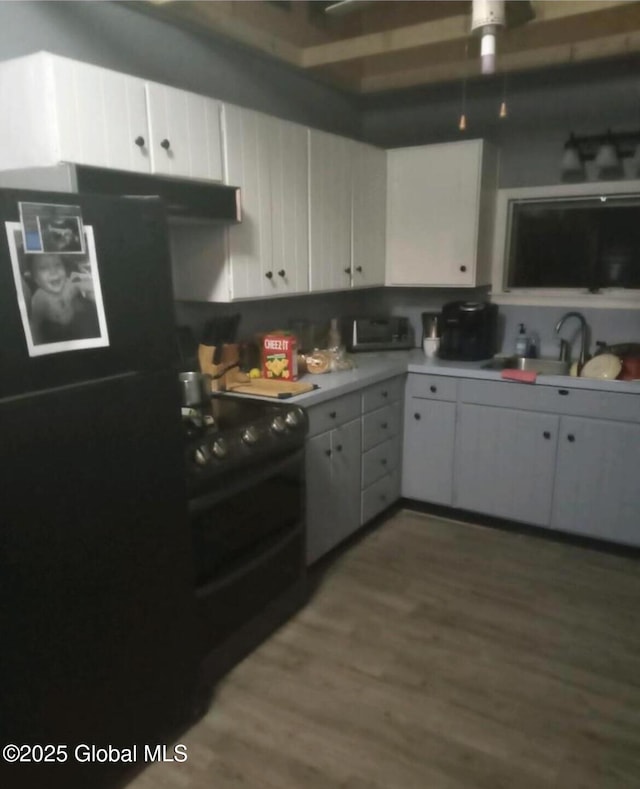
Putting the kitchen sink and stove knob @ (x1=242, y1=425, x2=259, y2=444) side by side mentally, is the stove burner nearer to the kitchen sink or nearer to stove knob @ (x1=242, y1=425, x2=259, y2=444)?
stove knob @ (x1=242, y1=425, x2=259, y2=444)

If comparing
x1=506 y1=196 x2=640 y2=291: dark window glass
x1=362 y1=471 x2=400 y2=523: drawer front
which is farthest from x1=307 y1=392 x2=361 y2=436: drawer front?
x1=506 y1=196 x2=640 y2=291: dark window glass

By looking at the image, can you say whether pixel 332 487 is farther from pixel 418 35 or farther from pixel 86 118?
pixel 418 35

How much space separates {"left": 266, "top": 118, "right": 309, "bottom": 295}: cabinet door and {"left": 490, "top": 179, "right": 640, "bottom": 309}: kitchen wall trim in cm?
132

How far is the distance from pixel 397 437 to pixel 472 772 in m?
1.88

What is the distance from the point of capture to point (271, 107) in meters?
3.23

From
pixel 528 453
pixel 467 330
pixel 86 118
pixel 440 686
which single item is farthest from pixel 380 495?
pixel 86 118

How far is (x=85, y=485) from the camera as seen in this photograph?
4.89 ft

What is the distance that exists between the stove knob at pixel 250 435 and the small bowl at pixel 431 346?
1.76m

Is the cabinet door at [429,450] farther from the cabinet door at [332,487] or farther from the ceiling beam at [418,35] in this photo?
the ceiling beam at [418,35]

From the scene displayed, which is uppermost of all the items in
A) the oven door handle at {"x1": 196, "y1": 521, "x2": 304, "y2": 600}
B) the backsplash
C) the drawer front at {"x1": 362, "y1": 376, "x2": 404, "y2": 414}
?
the backsplash

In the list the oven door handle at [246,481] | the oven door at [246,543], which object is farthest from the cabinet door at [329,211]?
the oven door at [246,543]

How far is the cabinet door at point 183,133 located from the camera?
217cm

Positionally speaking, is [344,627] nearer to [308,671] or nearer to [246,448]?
[308,671]

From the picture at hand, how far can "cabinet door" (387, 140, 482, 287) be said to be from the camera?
3.38m
